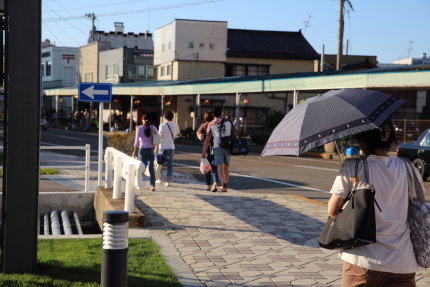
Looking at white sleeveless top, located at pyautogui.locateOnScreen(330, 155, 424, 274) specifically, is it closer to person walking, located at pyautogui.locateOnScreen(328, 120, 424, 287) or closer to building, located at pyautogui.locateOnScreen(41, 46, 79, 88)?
person walking, located at pyautogui.locateOnScreen(328, 120, 424, 287)

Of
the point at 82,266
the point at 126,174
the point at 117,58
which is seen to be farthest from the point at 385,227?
the point at 117,58

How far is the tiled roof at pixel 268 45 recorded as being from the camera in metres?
55.5

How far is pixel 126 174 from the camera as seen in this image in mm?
9375

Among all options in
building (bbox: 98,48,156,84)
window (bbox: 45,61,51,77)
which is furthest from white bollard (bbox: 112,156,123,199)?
window (bbox: 45,61,51,77)

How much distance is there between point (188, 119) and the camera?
53.0 metres

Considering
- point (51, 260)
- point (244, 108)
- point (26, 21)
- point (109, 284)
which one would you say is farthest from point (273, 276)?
point (244, 108)

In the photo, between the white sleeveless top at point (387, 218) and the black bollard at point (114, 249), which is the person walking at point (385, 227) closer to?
the white sleeveless top at point (387, 218)

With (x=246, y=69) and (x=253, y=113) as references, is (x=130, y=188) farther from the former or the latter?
(x=246, y=69)

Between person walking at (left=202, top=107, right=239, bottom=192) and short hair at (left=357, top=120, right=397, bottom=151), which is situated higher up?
short hair at (left=357, top=120, right=397, bottom=151)

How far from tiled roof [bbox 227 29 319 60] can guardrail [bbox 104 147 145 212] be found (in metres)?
44.6

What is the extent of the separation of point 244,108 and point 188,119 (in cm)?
503

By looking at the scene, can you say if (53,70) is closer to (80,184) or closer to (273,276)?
(80,184)

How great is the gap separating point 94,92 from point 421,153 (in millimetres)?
9549

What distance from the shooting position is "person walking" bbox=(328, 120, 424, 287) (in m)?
3.55
